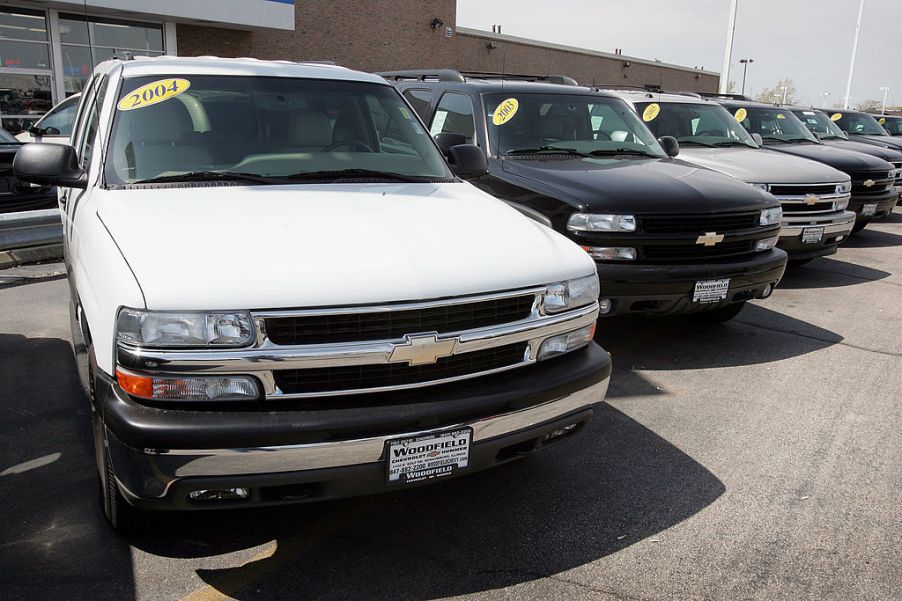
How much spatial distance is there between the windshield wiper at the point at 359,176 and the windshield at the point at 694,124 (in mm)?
5813

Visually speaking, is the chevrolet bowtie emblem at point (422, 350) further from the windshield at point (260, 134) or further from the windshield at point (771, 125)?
the windshield at point (771, 125)

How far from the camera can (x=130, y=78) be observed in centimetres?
408

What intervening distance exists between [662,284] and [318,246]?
3207mm

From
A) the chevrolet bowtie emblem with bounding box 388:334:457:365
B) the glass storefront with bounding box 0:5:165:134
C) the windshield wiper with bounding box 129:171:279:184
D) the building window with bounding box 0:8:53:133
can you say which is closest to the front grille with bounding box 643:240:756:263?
the windshield wiper with bounding box 129:171:279:184

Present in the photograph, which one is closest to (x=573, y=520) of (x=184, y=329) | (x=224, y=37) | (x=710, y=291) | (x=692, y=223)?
(x=184, y=329)

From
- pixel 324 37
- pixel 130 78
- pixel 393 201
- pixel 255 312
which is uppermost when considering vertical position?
pixel 324 37

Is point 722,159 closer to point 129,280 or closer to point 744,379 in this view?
point 744,379

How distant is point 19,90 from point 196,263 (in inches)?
815

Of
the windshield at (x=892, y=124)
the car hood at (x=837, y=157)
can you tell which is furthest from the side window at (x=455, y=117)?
the windshield at (x=892, y=124)

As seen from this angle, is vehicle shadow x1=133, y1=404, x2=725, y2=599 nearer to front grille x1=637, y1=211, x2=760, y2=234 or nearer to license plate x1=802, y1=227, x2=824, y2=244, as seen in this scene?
front grille x1=637, y1=211, x2=760, y2=234

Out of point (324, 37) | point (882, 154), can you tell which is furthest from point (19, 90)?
point (882, 154)

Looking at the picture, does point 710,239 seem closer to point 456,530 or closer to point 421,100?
point 456,530

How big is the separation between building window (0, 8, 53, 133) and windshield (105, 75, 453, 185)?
18.8 metres

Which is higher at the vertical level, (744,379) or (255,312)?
(255,312)
